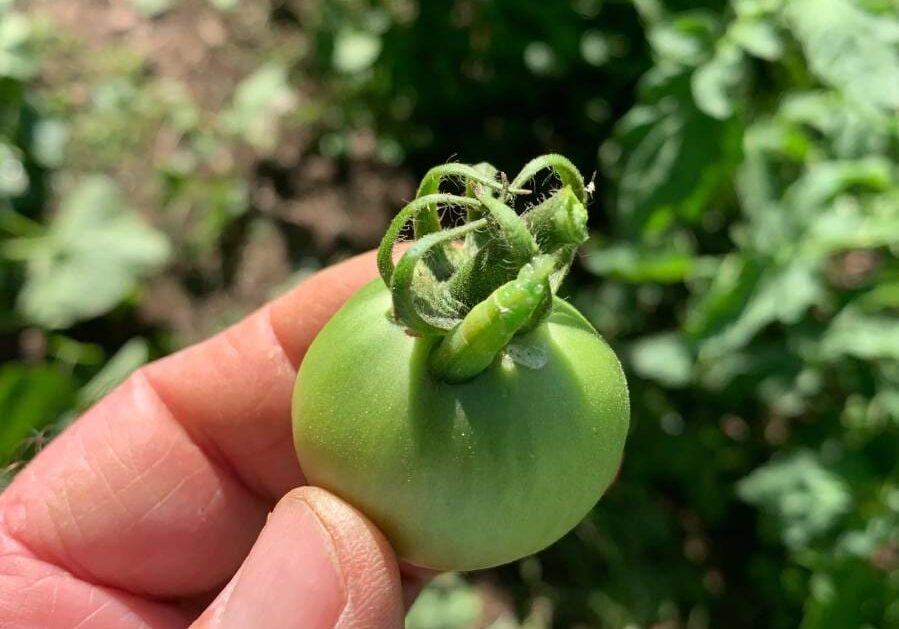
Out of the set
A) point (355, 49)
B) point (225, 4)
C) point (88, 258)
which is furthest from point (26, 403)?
point (225, 4)

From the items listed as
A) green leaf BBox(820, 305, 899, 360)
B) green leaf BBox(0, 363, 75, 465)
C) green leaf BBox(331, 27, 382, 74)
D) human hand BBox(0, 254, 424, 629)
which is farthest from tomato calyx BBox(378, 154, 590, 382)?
green leaf BBox(331, 27, 382, 74)

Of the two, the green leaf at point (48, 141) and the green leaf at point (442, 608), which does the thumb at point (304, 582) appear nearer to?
the green leaf at point (442, 608)

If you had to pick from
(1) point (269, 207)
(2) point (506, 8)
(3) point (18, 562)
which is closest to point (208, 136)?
(1) point (269, 207)

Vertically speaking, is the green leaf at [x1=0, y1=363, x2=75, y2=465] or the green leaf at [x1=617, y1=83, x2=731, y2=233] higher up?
the green leaf at [x1=0, y1=363, x2=75, y2=465]

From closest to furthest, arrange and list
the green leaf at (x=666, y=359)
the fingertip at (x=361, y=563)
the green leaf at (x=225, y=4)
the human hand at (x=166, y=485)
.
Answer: the fingertip at (x=361, y=563) → the human hand at (x=166, y=485) → the green leaf at (x=666, y=359) → the green leaf at (x=225, y=4)

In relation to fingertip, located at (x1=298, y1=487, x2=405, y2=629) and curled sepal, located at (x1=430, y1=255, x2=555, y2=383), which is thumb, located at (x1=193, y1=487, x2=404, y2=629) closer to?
fingertip, located at (x1=298, y1=487, x2=405, y2=629)

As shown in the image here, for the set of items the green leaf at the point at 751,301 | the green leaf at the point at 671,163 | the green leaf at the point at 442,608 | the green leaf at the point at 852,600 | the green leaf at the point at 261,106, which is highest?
the green leaf at the point at 261,106

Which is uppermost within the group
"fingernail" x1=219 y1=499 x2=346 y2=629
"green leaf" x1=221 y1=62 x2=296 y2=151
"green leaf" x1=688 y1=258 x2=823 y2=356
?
"fingernail" x1=219 y1=499 x2=346 y2=629

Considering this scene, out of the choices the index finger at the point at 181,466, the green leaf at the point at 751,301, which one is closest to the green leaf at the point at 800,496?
the green leaf at the point at 751,301
